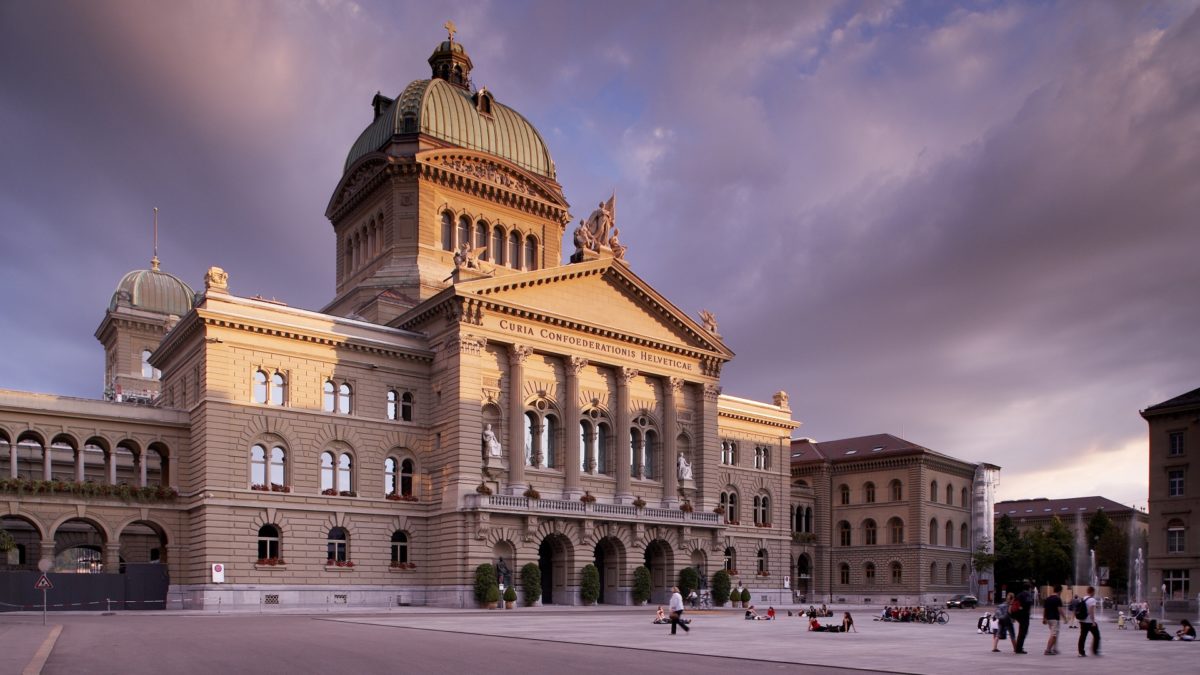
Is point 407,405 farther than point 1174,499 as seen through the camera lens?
No

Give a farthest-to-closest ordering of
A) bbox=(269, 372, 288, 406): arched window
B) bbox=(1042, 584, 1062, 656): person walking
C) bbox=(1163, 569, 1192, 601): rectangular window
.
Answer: bbox=(1163, 569, 1192, 601): rectangular window < bbox=(269, 372, 288, 406): arched window < bbox=(1042, 584, 1062, 656): person walking

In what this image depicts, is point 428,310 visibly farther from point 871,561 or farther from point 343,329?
point 871,561

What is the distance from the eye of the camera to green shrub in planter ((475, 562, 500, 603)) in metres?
58.8

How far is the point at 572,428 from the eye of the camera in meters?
65.9

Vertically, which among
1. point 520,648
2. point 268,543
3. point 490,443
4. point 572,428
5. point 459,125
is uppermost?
point 459,125

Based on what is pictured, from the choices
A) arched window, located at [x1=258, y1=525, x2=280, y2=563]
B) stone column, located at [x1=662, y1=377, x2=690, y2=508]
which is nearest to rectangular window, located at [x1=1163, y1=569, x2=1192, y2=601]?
stone column, located at [x1=662, y1=377, x2=690, y2=508]

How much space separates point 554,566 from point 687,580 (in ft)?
29.8

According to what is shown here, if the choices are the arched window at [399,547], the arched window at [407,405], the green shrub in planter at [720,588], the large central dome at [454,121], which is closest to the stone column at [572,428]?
the arched window at [407,405]

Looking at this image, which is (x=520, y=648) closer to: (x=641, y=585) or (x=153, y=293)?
(x=641, y=585)

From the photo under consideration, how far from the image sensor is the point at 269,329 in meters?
58.0

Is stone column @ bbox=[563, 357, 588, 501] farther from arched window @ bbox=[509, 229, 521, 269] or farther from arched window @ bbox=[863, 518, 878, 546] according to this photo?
arched window @ bbox=[863, 518, 878, 546]

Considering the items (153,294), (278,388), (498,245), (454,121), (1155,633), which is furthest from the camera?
(153,294)

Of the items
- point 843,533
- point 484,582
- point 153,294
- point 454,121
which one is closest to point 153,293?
point 153,294

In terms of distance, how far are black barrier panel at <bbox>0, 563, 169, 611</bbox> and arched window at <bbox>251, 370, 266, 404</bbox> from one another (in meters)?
9.80
